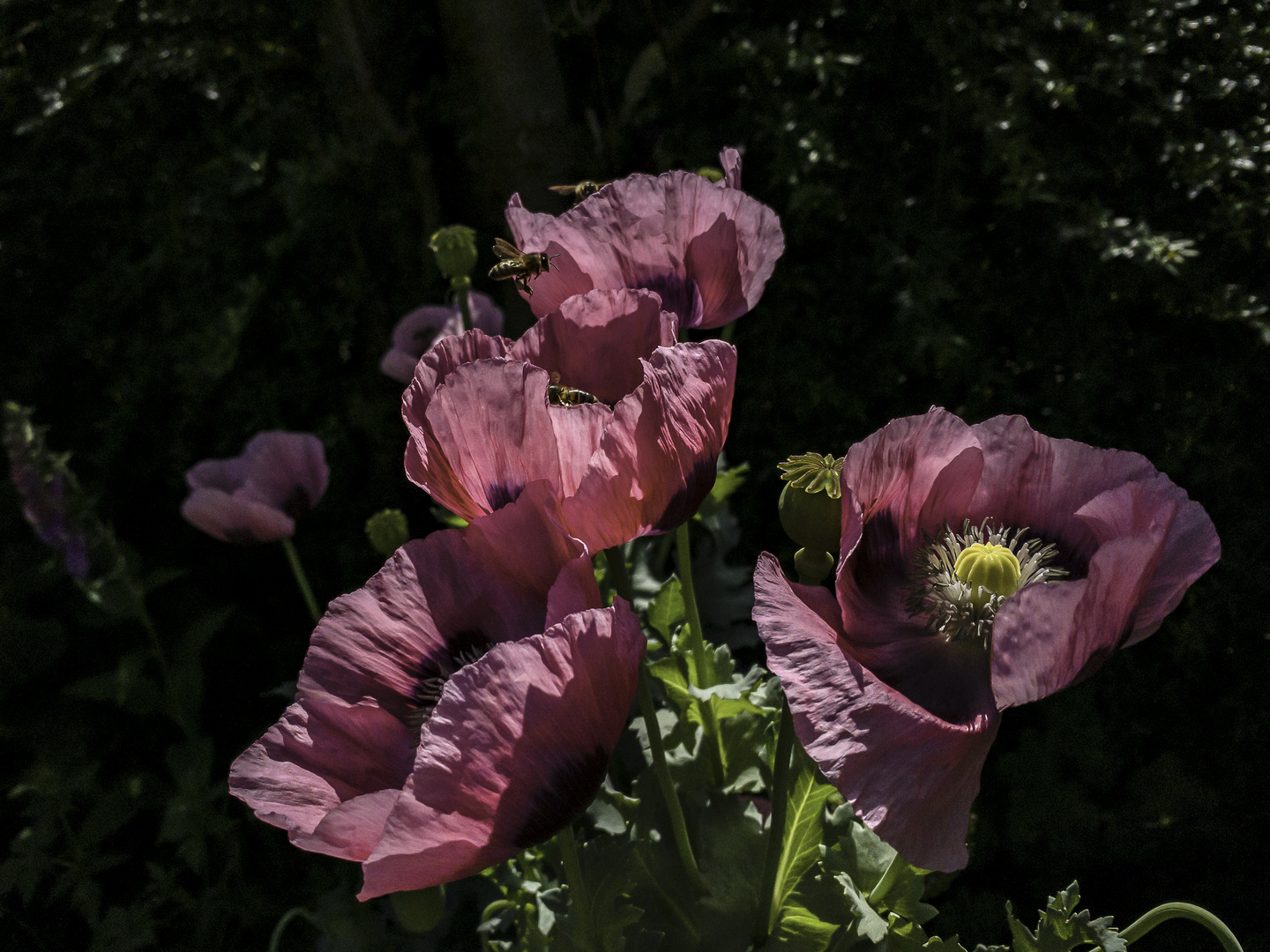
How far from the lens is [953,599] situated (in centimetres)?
72

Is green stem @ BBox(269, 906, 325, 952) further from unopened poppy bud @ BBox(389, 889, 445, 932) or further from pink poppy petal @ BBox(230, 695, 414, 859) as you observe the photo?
pink poppy petal @ BBox(230, 695, 414, 859)

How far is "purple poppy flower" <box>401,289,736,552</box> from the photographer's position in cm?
63

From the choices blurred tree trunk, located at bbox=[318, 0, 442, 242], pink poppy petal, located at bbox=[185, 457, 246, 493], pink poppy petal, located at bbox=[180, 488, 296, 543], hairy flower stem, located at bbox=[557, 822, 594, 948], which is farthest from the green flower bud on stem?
blurred tree trunk, located at bbox=[318, 0, 442, 242]

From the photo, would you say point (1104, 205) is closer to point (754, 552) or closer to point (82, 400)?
point (754, 552)

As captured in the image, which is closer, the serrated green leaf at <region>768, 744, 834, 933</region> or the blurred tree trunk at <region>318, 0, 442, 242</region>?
the serrated green leaf at <region>768, 744, 834, 933</region>

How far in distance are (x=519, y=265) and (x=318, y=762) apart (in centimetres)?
52

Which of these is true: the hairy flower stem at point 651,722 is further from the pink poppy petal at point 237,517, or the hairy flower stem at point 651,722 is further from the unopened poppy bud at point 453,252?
the pink poppy petal at point 237,517

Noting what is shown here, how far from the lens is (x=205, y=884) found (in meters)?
1.87

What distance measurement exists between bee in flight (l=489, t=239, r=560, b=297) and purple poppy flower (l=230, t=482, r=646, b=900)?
0.33 m

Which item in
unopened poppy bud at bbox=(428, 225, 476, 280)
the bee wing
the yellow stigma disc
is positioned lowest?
A: the yellow stigma disc

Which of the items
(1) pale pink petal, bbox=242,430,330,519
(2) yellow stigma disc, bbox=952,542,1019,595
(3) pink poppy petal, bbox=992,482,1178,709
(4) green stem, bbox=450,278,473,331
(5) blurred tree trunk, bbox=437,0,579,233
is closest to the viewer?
(3) pink poppy petal, bbox=992,482,1178,709

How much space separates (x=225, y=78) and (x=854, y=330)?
4.13 feet

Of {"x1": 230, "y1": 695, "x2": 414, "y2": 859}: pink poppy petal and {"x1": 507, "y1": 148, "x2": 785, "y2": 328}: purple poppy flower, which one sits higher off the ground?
{"x1": 507, "y1": 148, "x2": 785, "y2": 328}: purple poppy flower

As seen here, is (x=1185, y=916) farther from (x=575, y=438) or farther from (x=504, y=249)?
(x=504, y=249)
